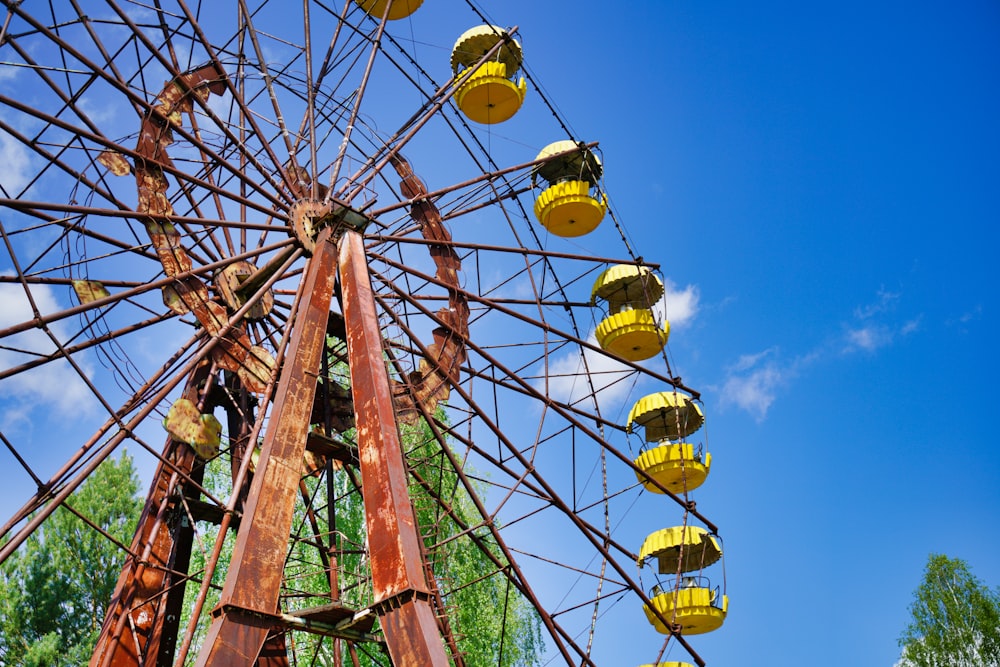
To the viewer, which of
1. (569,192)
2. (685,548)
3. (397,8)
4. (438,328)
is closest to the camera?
(438,328)

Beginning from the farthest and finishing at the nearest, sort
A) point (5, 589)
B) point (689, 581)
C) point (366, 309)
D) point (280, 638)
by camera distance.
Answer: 1. point (5, 589)
2. point (689, 581)
3. point (280, 638)
4. point (366, 309)

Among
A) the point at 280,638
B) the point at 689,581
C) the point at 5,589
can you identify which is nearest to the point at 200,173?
the point at 280,638

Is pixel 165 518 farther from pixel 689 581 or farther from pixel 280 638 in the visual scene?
pixel 689 581

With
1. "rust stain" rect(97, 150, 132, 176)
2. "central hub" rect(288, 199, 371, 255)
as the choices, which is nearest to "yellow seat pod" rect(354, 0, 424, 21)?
"central hub" rect(288, 199, 371, 255)

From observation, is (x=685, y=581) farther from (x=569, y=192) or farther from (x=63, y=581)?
(x=63, y=581)

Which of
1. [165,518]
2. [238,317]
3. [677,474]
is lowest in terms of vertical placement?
[165,518]

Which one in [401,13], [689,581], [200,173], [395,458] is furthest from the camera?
[401,13]

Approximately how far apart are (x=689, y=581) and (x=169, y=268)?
8952 millimetres

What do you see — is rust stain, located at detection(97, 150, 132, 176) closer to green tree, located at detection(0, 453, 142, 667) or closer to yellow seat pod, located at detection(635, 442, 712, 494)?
yellow seat pod, located at detection(635, 442, 712, 494)

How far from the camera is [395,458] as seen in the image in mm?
8727

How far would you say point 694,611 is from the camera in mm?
14711

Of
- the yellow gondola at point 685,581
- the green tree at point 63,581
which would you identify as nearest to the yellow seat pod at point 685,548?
the yellow gondola at point 685,581

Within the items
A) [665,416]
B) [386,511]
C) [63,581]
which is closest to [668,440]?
[665,416]

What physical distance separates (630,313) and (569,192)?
7.36ft
